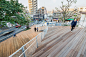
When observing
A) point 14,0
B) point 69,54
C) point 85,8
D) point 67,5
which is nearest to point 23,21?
point 14,0

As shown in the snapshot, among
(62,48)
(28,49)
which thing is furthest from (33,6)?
(62,48)

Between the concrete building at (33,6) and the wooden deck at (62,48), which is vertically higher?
the concrete building at (33,6)

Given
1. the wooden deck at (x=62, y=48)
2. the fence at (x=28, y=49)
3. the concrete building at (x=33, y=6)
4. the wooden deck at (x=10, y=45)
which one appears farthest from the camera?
the concrete building at (x=33, y=6)

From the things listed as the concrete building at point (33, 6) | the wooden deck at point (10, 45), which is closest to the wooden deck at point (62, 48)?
the wooden deck at point (10, 45)

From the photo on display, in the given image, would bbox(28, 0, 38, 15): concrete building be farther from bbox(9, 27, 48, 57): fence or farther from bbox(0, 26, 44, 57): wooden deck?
→ bbox(9, 27, 48, 57): fence

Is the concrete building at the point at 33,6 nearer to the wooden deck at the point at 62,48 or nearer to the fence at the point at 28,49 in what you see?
the fence at the point at 28,49

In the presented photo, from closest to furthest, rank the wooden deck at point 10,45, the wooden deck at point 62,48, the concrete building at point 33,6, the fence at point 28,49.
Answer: the fence at point 28,49
the wooden deck at point 62,48
the wooden deck at point 10,45
the concrete building at point 33,6

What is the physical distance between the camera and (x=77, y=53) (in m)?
2.49

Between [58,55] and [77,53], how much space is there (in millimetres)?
1010

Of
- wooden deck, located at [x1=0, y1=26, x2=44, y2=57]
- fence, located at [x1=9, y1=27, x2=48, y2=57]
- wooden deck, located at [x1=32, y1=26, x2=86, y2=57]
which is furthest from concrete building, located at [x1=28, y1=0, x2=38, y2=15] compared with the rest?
wooden deck, located at [x1=32, y1=26, x2=86, y2=57]

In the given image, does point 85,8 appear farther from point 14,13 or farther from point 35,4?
point 35,4

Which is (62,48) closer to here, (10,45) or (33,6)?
(10,45)

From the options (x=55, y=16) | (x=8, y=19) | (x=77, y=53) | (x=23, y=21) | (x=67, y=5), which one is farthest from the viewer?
(x=55, y=16)

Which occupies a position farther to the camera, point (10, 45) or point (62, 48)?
point (10, 45)
